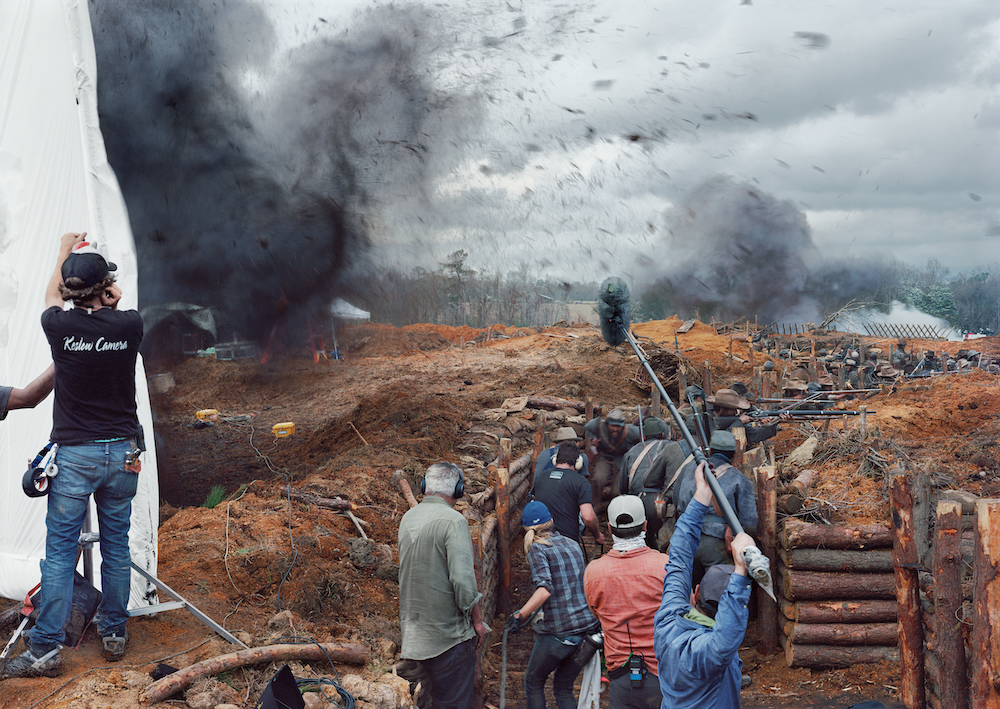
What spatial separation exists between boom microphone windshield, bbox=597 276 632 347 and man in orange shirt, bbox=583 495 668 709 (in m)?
2.36

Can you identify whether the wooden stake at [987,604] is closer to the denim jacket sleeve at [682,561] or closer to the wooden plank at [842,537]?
the denim jacket sleeve at [682,561]

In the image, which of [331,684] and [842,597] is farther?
[842,597]

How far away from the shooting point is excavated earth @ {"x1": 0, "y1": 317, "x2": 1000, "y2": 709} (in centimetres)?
398

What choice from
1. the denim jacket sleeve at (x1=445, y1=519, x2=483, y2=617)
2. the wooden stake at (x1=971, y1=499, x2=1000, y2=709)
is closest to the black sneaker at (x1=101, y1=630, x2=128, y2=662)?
the denim jacket sleeve at (x1=445, y1=519, x2=483, y2=617)

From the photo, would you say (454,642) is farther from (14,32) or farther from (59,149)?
(14,32)

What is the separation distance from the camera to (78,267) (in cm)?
330

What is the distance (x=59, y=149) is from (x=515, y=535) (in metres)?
6.85

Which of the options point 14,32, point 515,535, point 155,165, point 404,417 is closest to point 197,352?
point 404,417

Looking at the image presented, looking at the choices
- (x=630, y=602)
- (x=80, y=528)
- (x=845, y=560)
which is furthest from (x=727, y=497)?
(x=80, y=528)

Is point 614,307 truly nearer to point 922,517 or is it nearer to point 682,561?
point 922,517

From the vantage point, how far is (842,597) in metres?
5.74

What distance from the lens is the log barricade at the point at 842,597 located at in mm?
5699

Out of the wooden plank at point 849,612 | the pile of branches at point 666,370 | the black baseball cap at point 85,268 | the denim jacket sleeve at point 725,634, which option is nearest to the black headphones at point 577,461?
the wooden plank at point 849,612

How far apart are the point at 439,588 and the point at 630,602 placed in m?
1.07
